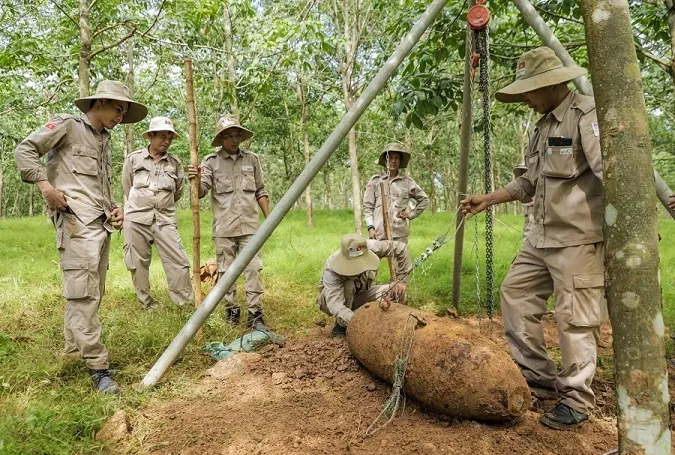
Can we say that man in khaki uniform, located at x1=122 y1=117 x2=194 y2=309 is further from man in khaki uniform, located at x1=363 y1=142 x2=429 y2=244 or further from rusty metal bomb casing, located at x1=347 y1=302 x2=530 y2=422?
rusty metal bomb casing, located at x1=347 y1=302 x2=530 y2=422

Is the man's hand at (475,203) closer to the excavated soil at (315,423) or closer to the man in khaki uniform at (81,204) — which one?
the excavated soil at (315,423)

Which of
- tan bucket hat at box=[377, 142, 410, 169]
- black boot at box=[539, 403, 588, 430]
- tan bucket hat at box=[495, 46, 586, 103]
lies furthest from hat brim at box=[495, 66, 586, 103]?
tan bucket hat at box=[377, 142, 410, 169]

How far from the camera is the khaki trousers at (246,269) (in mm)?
4730

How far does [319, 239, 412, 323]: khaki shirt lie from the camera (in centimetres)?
420

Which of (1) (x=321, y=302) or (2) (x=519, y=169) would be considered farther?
(2) (x=519, y=169)

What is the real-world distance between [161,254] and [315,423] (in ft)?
9.89

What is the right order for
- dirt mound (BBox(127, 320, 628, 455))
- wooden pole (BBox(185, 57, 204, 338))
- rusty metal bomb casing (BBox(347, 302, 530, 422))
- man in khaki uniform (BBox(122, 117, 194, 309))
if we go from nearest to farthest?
dirt mound (BBox(127, 320, 628, 455)) → rusty metal bomb casing (BBox(347, 302, 530, 422)) → wooden pole (BBox(185, 57, 204, 338)) → man in khaki uniform (BBox(122, 117, 194, 309))

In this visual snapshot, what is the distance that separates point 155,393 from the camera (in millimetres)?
3174

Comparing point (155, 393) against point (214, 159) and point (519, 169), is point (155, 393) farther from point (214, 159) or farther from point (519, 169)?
point (519, 169)

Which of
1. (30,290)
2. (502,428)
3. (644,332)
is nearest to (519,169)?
(502,428)

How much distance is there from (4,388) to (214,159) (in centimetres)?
278

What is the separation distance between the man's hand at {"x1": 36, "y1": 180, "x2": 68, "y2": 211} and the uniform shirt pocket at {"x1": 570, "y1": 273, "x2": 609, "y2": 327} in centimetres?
345

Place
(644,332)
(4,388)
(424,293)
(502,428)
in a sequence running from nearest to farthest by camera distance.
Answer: (644,332) < (502,428) < (4,388) < (424,293)

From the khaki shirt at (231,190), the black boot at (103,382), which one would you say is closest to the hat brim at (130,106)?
the khaki shirt at (231,190)
